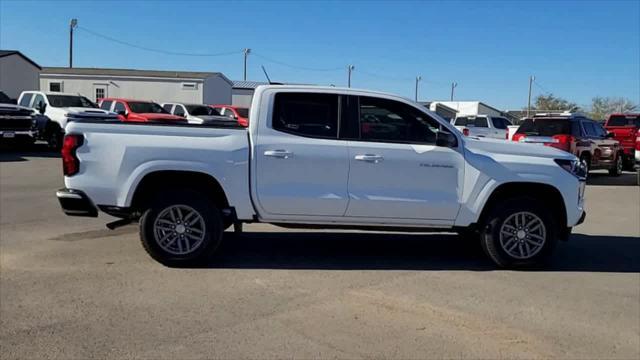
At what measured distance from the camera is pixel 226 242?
25.1 ft

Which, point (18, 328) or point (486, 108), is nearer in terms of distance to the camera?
point (18, 328)

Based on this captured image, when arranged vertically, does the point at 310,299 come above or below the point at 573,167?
below

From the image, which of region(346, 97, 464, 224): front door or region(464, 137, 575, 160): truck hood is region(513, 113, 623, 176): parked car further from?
region(346, 97, 464, 224): front door

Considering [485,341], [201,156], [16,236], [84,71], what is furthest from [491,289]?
[84,71]

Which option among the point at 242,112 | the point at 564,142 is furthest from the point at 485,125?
the point at 564,142

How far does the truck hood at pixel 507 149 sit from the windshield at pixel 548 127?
968cm

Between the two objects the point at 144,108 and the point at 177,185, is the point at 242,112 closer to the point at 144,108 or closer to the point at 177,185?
the point at 144,108

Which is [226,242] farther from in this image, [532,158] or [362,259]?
[532,158]

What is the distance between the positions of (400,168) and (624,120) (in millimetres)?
19181

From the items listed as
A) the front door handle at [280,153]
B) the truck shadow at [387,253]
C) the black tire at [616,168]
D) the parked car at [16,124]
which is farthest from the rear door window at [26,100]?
the black tire at [616,168]

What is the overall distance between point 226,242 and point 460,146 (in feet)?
10.4

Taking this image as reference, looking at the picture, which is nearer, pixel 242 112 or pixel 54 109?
pixel 54 109

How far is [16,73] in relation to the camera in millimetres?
38312

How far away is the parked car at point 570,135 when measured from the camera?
15.6 m
